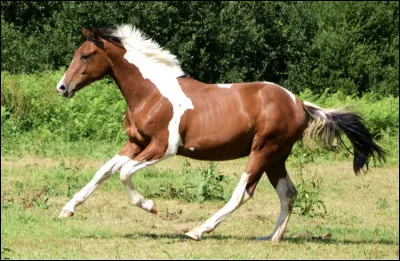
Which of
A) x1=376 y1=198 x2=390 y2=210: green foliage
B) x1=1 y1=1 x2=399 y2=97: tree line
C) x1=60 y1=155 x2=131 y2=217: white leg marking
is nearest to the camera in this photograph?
x1=60 y1=155 x2=131 y2=217: white leg marking

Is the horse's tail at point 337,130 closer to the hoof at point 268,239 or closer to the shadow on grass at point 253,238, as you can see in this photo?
the shadow on grass at point 253,238

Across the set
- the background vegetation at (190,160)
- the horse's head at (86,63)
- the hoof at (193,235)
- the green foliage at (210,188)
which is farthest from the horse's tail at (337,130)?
the green foliage at (210,188)

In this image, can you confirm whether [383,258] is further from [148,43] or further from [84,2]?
[84,2]

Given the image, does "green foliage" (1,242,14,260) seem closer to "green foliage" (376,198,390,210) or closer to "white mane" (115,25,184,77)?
"white mane" (115,25,184,77)

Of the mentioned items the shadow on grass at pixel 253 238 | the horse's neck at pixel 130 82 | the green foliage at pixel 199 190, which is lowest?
the green foliage at pixel 199 190

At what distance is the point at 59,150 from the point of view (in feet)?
56.6

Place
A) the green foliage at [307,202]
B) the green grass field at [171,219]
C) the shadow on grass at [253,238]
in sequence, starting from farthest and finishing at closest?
the green foliage at [307,202], the shadow on grass at [253,238], the green grass field at [171,219]

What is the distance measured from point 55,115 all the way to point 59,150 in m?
2.32

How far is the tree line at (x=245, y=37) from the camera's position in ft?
86.0

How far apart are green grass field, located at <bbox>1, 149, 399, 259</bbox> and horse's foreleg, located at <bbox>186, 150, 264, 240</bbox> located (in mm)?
170

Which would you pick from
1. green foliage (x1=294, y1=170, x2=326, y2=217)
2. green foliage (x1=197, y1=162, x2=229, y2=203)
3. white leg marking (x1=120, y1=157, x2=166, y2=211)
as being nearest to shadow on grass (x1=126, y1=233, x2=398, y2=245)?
white leg marking (x1=120, y1=157, x2=166, y2=211)

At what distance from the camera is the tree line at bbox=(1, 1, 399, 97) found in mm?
26203

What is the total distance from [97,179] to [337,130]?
2658mm

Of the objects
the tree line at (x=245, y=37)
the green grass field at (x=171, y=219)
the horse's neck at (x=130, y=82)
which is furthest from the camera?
the tree line at (x=245, y=37)
